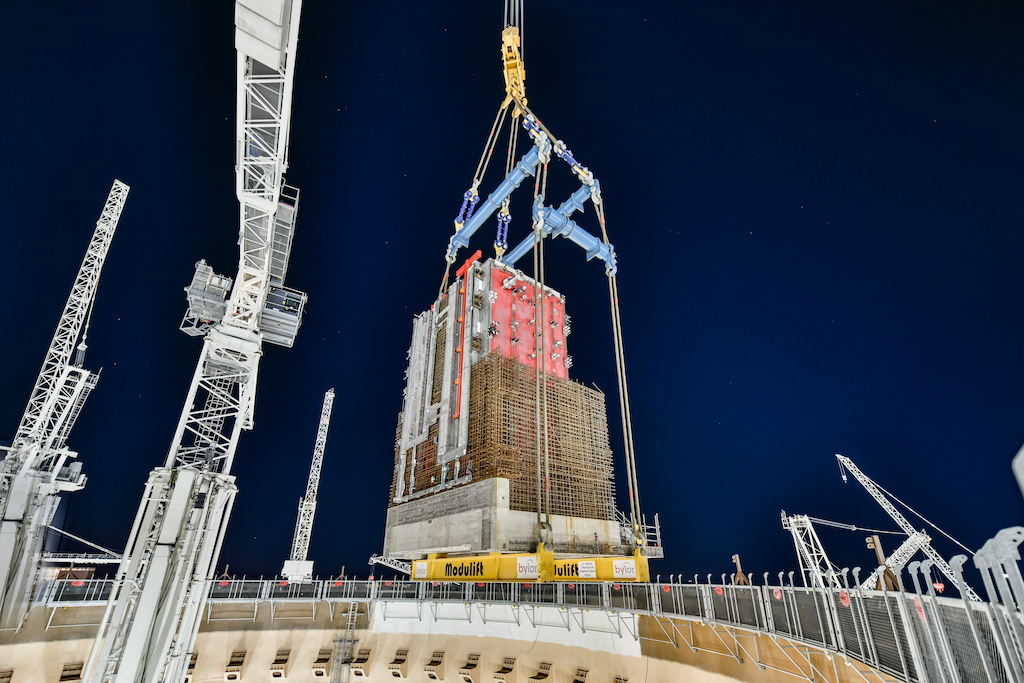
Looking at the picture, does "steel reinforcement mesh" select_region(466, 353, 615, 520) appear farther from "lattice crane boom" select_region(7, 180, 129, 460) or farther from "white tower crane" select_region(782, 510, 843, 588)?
→ "lattice crane boom" select_region(7, 180, 129, 460)

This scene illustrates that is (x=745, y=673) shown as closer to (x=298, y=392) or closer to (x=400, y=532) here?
(x=400, y=532)

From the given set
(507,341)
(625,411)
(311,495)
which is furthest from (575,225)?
(311,495)

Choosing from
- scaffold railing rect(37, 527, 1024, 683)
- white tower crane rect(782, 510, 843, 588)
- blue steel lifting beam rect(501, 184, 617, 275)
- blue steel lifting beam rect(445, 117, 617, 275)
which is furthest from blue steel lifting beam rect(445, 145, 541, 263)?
white tower crane rect(782, 510, 843, 588)

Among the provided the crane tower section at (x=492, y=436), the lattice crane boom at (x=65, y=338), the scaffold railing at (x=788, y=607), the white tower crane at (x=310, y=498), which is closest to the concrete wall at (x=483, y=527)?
the crane tower section at (x=492, y=436)

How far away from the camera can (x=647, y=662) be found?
→ 78.5 feet

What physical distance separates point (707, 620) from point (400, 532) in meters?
24.5

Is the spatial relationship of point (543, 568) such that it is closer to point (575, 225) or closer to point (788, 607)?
point (788, 607)

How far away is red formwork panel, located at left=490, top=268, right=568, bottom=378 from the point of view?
122 feet

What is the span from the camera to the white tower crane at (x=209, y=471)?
15672mm

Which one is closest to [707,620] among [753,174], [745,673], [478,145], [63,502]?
[745,673]

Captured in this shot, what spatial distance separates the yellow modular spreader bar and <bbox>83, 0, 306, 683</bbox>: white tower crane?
1077cm

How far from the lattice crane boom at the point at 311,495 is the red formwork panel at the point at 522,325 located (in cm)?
2939

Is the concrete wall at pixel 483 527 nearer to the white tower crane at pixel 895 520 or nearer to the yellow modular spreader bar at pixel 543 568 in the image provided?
the yellow modular spreader bar at pixel 543 568

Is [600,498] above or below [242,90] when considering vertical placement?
below
